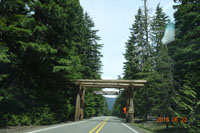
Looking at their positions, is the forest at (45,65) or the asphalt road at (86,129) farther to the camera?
Answer: the forest at (45,65)

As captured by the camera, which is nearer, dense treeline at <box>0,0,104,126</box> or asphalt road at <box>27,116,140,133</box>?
asphalt road at <box>27,116,140,133</box>

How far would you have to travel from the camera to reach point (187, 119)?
898 centimetres

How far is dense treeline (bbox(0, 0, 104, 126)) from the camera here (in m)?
10.0

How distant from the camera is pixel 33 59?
13.0 metres

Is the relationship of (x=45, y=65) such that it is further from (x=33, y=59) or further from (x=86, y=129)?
(x=86, y=129)

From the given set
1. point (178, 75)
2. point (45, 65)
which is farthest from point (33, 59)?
point (178, 75)

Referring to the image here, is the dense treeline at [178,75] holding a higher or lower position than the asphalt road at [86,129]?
higher

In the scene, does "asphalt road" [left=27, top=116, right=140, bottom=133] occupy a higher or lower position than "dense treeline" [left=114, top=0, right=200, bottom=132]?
lower

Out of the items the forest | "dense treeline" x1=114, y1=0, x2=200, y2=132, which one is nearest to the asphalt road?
the forest

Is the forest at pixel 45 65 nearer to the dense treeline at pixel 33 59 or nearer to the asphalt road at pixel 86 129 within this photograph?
the dense treeline at pixel 33 59

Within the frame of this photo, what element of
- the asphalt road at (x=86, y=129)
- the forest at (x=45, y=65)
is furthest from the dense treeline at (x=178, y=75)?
the asphalt road at (x=86, y=129)

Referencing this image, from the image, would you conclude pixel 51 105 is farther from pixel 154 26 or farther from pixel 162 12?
pixel 162 12

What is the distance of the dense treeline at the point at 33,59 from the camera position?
32.8 feet

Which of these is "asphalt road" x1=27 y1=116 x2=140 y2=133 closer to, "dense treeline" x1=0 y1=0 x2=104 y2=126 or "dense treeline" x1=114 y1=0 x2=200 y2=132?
"dense treeline" x1=0 y1=0 x2=104 y2=126
